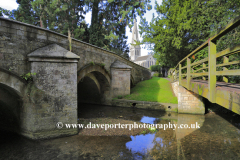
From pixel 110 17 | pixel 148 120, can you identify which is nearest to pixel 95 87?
pixel 148 120

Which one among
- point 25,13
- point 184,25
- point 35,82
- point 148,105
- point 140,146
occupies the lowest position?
point 140,146

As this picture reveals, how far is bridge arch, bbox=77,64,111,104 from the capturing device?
10.4 meters

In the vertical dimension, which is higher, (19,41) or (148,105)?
(19,41)

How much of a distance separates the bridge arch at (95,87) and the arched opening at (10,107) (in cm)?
455

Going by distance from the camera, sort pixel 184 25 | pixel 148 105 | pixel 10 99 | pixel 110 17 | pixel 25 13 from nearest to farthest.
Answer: pixel 10 99
pixel 148 105
pixel 184 25
pixel 25 13
pixel 110 17

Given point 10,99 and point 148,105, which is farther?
point 148,105

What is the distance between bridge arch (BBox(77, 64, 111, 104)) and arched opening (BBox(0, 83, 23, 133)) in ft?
14.9

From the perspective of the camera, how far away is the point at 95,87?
11.7 m

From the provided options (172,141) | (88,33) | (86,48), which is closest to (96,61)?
(86,48)

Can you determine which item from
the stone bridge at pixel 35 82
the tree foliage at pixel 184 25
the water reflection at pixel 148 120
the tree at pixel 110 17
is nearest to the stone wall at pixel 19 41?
the stone bridge at pixel 35 82

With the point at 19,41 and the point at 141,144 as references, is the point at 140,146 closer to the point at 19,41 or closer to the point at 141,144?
the point at 141,144

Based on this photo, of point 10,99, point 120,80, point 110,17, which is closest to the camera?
point 10,99

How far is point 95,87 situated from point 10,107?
6718 millimetres

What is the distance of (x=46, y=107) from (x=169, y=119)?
19.8 feet
